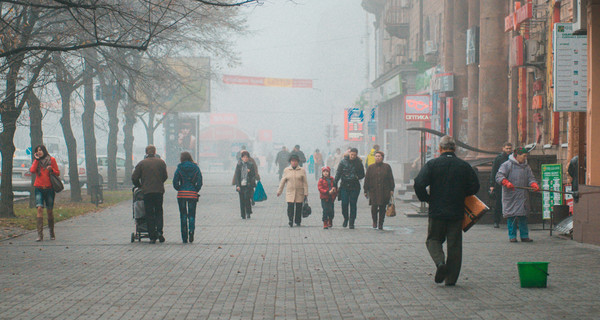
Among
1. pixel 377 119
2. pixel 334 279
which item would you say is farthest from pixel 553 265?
pixel 377 119

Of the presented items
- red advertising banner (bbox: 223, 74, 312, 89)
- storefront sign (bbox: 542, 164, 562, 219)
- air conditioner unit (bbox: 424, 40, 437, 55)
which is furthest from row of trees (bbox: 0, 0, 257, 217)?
red advertising banner (bbox: 223, 74, 312, 89)

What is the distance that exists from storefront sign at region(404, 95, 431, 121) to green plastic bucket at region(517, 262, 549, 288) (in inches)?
1085

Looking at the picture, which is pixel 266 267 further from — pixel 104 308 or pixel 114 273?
pixel 104 308

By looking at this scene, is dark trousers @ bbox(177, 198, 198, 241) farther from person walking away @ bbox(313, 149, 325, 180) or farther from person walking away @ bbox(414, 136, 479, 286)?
person walking away @ bbox(313, 149, 325, 180)

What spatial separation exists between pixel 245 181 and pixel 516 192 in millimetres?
7769

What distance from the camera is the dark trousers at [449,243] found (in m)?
9.14

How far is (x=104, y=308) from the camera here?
25.9 ft

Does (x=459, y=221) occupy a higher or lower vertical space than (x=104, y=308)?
higher

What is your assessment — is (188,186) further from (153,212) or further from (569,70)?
(569,70)

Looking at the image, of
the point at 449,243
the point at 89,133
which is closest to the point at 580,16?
the point at 449,243

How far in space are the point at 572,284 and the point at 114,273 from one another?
526 cm

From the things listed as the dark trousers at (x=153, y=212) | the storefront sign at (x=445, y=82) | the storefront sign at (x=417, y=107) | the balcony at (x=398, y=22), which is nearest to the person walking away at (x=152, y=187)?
the dark trousers at (x=153, y=212)

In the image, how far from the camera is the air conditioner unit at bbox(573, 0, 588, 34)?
14328 mm

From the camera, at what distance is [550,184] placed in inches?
634
